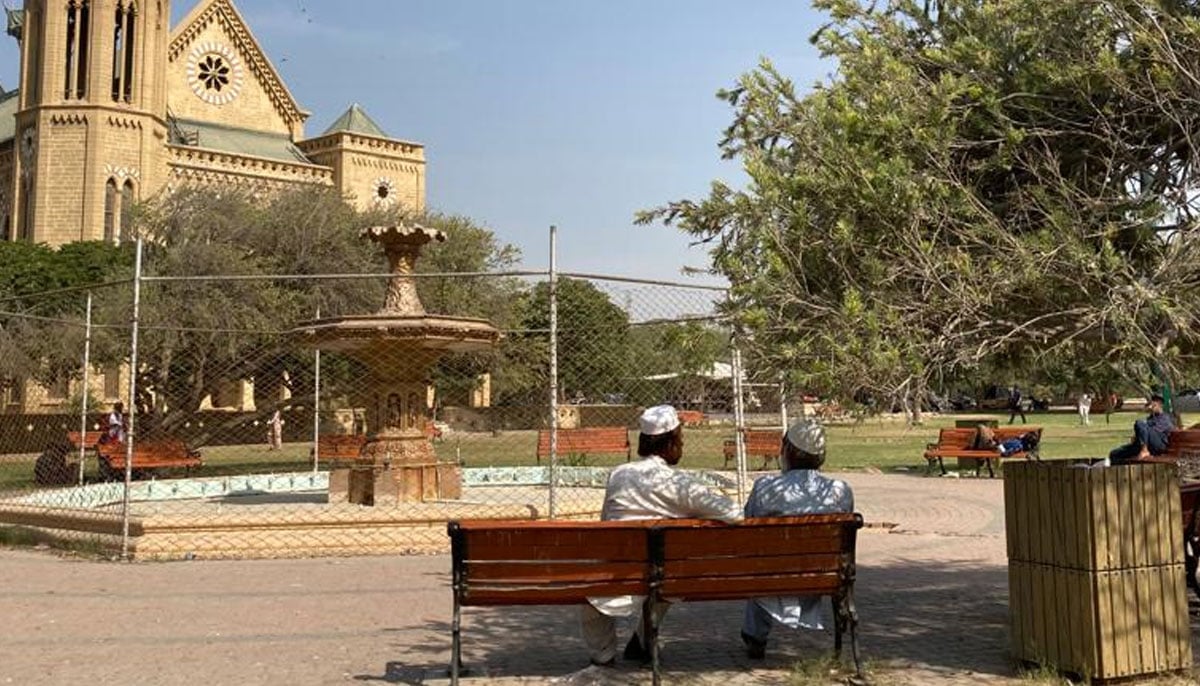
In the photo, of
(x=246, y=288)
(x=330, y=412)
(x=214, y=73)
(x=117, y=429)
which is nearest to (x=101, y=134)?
(x=214, y=73)

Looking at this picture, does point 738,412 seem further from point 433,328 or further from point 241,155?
point 241,155

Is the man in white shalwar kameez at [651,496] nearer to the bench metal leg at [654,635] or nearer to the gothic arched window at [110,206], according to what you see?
the bench metal leg at [654,635]

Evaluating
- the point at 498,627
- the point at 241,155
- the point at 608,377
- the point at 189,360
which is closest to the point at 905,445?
the point at 608,377

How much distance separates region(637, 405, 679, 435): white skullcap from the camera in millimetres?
5945

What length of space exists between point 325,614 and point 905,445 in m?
27.7

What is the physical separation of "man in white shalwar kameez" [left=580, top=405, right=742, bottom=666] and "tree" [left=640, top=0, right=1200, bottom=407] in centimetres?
99

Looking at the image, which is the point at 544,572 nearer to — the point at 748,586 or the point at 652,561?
the point at 652,561

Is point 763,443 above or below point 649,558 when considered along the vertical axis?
above

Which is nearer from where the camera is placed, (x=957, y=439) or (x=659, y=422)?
(x=659, y=422)

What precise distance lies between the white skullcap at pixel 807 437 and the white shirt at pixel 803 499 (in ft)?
0.49

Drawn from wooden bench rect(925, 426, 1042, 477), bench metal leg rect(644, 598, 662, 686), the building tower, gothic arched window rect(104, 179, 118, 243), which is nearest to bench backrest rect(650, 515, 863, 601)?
bench metal leg rect(644, 598, 662, 686)

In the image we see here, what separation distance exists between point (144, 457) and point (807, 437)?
1495cm

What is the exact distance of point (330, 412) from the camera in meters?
32.0

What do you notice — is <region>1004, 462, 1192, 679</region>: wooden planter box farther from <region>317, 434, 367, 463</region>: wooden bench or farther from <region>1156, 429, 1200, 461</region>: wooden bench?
<region>317, 434, 367, 463</region>: wooden bench
